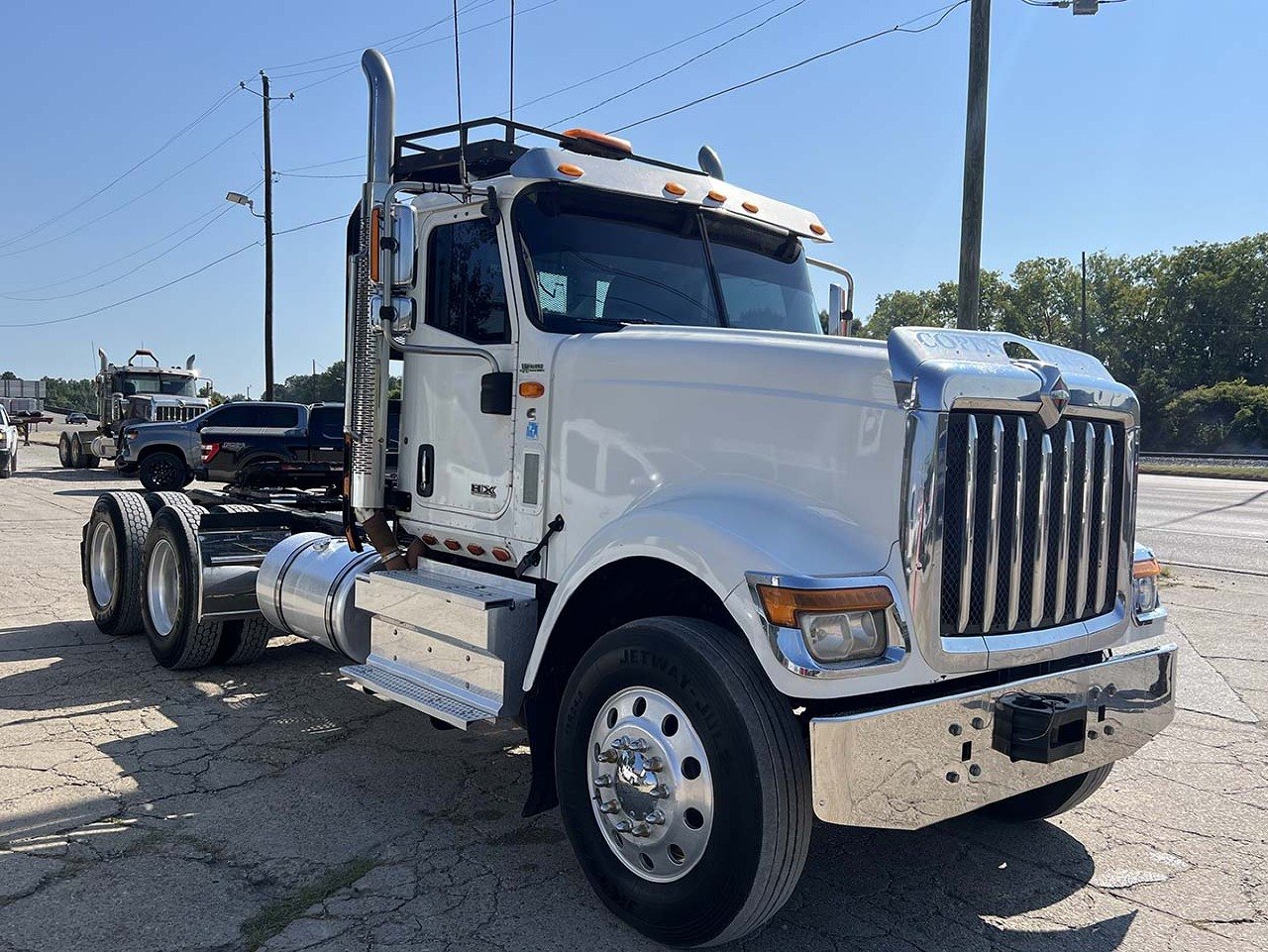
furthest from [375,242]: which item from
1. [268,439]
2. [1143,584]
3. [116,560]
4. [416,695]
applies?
[268,439]

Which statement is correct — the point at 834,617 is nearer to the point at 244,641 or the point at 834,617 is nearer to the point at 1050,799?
the point at 1050,799

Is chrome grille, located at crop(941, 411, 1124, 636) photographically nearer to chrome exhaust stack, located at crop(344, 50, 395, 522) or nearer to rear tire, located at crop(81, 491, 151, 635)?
chrome exhaust stack, located at crop(344, 50, 395, 522)

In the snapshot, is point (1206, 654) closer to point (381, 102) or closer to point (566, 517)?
point (566, 517)

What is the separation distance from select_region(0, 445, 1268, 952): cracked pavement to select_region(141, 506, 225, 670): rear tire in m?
0.33

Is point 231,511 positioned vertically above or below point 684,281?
below

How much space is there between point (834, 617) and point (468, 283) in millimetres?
2392

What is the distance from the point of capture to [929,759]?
2.97m

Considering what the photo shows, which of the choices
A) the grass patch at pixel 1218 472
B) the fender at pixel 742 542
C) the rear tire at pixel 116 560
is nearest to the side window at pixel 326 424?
the rear tire at pixel 116 560

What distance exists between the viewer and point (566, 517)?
4.07 meters

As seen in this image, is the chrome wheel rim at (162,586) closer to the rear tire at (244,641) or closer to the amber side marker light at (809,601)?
the rear tire at (244,641)

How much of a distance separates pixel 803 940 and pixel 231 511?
15.6ft

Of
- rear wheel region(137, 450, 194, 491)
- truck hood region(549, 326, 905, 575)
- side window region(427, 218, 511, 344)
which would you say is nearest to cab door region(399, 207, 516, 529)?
side window region(427, 218, 511, 344)

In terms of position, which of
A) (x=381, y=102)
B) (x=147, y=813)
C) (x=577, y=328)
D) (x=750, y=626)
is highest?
(x=381, y=102)

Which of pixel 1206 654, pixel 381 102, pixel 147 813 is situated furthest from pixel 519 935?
pixel 1206 654
